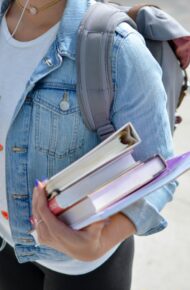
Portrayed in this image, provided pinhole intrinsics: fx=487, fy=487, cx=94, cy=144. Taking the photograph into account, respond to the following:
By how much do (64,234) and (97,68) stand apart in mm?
309

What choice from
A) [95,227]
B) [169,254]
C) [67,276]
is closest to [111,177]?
[95,227]

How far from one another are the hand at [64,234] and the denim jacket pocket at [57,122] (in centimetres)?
18

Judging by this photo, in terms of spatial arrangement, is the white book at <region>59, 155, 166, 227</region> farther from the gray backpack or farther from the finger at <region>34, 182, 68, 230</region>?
the gray backpack

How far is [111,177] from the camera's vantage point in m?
0.74

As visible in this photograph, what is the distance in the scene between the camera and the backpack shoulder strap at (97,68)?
2.96 feet

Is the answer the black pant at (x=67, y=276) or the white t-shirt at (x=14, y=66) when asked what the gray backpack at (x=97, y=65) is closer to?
the white t-shirt at (x=14, y=66)

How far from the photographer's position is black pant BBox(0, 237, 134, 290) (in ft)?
3.85

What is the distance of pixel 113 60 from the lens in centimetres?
90

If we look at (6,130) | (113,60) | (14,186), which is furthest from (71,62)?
(14,186)

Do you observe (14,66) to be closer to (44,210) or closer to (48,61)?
(48,61)

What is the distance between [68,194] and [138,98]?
10.1 inches

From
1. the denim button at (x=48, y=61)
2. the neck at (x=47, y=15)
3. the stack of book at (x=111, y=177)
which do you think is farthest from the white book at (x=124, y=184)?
the neck at (x=47, y=15)

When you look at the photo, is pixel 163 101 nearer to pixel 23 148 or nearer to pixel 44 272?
pixel 23 148

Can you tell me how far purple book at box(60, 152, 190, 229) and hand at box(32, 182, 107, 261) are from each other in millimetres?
50
